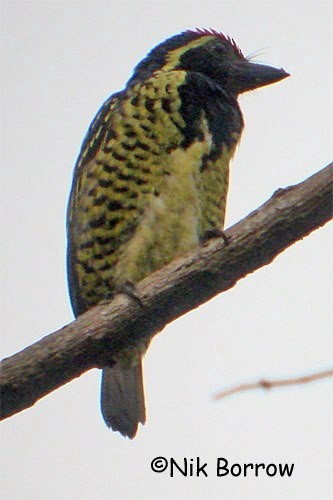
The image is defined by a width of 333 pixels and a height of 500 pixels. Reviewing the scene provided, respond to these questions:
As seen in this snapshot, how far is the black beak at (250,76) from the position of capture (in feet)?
12.0

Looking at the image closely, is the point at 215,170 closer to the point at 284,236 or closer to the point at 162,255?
the point at 162,255

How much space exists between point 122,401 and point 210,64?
1442 mm

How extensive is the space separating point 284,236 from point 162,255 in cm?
85

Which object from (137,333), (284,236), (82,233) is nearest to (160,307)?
(137,333)

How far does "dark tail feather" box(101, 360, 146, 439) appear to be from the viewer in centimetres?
359

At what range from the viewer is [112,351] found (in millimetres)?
2836

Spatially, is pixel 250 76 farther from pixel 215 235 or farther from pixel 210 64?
pixel 215 235

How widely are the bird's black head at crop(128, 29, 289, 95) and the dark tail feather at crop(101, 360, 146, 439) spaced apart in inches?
48.2

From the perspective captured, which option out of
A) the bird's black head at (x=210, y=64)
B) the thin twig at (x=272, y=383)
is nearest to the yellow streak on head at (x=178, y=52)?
the bird's black head at (x=210, y=64)

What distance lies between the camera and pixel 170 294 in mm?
2758

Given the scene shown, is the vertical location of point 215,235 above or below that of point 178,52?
below

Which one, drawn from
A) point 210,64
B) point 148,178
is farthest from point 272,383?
point 210,64

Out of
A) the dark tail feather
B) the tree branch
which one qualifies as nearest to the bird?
the dark tail feather

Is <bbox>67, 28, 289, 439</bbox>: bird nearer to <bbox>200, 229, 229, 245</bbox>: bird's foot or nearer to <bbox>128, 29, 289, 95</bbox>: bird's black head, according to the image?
<bbox>128, 29, 289, 95</bbox>: bird's black head
